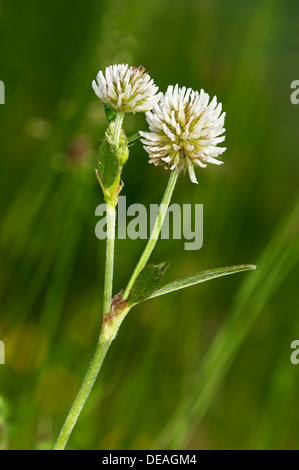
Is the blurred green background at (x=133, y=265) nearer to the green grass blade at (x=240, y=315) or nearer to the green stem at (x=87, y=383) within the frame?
the green grass blade at (x=240, y=315)

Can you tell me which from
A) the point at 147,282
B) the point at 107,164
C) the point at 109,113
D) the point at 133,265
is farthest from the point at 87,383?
the point at 133,265

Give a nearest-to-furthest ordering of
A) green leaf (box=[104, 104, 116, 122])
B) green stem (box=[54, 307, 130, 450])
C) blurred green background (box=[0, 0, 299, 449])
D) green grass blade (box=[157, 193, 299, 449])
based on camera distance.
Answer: green stem (box=[54, 307, 130, 450])
green leaf (box=[104, 104, 116, 122])
green grass blade (box=[157, 193, 299, 449])
blurred green background (box=[0, 0, 299, 449])

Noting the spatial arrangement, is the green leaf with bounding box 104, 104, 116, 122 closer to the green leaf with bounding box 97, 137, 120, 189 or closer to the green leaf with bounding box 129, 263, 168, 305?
the green leaf with bounding box 97, 137, 120, 189

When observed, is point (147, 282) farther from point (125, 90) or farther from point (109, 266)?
point (125, 90)

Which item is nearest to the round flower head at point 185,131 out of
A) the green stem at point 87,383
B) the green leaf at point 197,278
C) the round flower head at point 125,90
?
the round flower head at point 125,90

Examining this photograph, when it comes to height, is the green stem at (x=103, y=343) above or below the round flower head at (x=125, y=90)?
below

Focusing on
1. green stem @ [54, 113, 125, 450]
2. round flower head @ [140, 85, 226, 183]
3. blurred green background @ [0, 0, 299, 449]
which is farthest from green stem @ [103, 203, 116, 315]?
blurred green background @ [0, 0, 299, 449]
